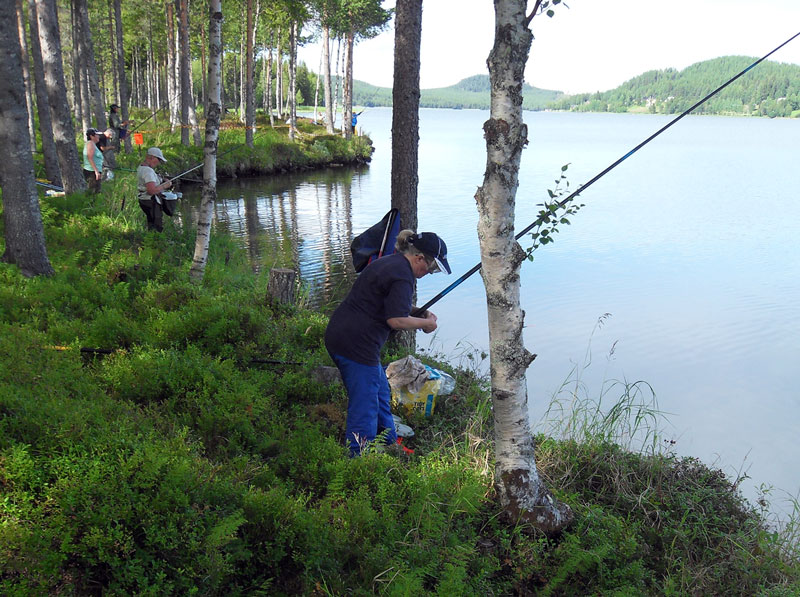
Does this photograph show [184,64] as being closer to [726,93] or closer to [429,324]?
[429,324]

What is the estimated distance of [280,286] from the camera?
777 cm

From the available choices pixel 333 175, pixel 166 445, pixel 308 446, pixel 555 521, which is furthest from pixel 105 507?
pixel 333 175

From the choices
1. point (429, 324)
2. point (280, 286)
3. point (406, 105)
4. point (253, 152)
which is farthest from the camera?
point (253, 152)

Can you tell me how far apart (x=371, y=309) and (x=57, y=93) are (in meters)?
9.79

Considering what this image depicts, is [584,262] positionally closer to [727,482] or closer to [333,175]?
[727,482]

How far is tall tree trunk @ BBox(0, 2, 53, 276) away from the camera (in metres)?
7.12

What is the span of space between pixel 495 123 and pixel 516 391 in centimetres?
169

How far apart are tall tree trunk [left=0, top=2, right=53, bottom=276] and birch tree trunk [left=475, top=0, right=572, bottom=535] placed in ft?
20.3

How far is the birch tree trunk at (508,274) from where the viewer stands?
11.6 feet

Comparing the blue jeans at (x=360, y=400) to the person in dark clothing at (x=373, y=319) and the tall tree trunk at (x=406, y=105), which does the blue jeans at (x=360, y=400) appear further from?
the tall tree trunk at (x=406, y=105)

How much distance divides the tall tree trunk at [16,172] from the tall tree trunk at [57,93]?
11.2 ft

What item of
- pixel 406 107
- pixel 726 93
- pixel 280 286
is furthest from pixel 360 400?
pixel 726 93

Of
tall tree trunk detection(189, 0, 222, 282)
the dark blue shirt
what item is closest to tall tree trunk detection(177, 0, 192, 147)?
tall tree trunk detection(189, 0, 222, 282)

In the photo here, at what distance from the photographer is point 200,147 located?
2566 centimetres
